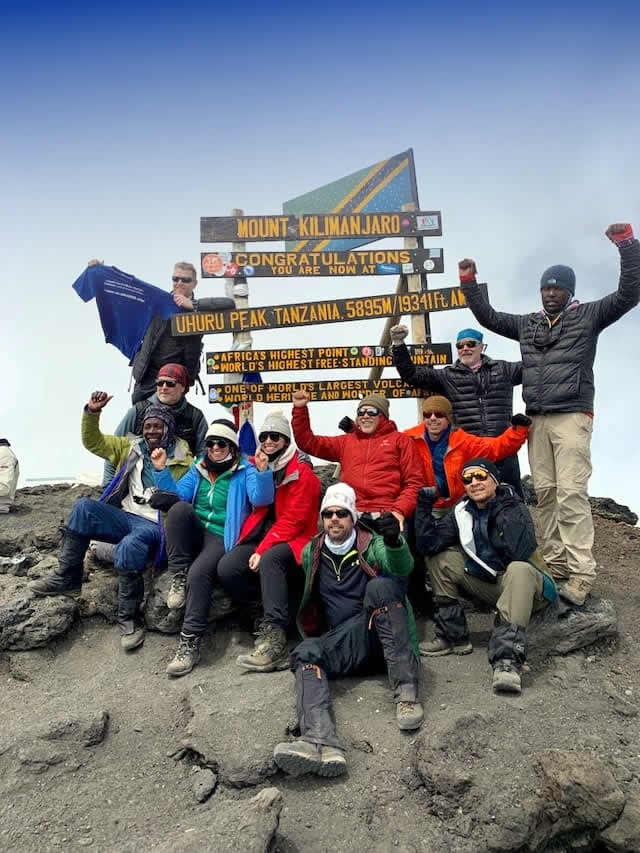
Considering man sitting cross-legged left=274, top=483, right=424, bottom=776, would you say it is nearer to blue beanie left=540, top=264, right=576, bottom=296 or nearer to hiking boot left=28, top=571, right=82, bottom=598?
hiking boot left=28, top=571, right=82, bottom=598

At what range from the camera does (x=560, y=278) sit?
22.6 feet

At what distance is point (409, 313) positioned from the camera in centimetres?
957

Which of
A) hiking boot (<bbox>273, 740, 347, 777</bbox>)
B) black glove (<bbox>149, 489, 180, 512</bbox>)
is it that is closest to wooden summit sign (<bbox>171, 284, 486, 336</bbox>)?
black glove (<bbox>149, 489, 180, 512</bbox>)

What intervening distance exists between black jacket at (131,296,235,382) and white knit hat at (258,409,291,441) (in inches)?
126

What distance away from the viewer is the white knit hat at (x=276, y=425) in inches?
251

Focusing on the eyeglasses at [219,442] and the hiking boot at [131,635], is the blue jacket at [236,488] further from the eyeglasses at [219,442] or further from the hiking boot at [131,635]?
the hiking boot at [131,635]

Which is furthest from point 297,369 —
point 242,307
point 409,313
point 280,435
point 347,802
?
point 347,802

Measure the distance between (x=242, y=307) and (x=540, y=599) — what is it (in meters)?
6.03

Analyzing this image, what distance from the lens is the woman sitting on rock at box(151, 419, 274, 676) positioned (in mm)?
5895

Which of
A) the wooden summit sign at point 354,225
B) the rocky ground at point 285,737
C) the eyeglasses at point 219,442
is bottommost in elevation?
the rocky ground at point 285,737

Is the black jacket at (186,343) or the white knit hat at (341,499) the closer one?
the white knit hat at (341,499)

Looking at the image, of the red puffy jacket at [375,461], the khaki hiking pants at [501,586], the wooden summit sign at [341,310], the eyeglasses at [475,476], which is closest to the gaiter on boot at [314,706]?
the khaki hiking pants at [501,586]

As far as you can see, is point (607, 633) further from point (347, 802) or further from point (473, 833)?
point (347, 802)

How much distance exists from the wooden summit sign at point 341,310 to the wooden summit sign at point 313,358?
0.41 m
